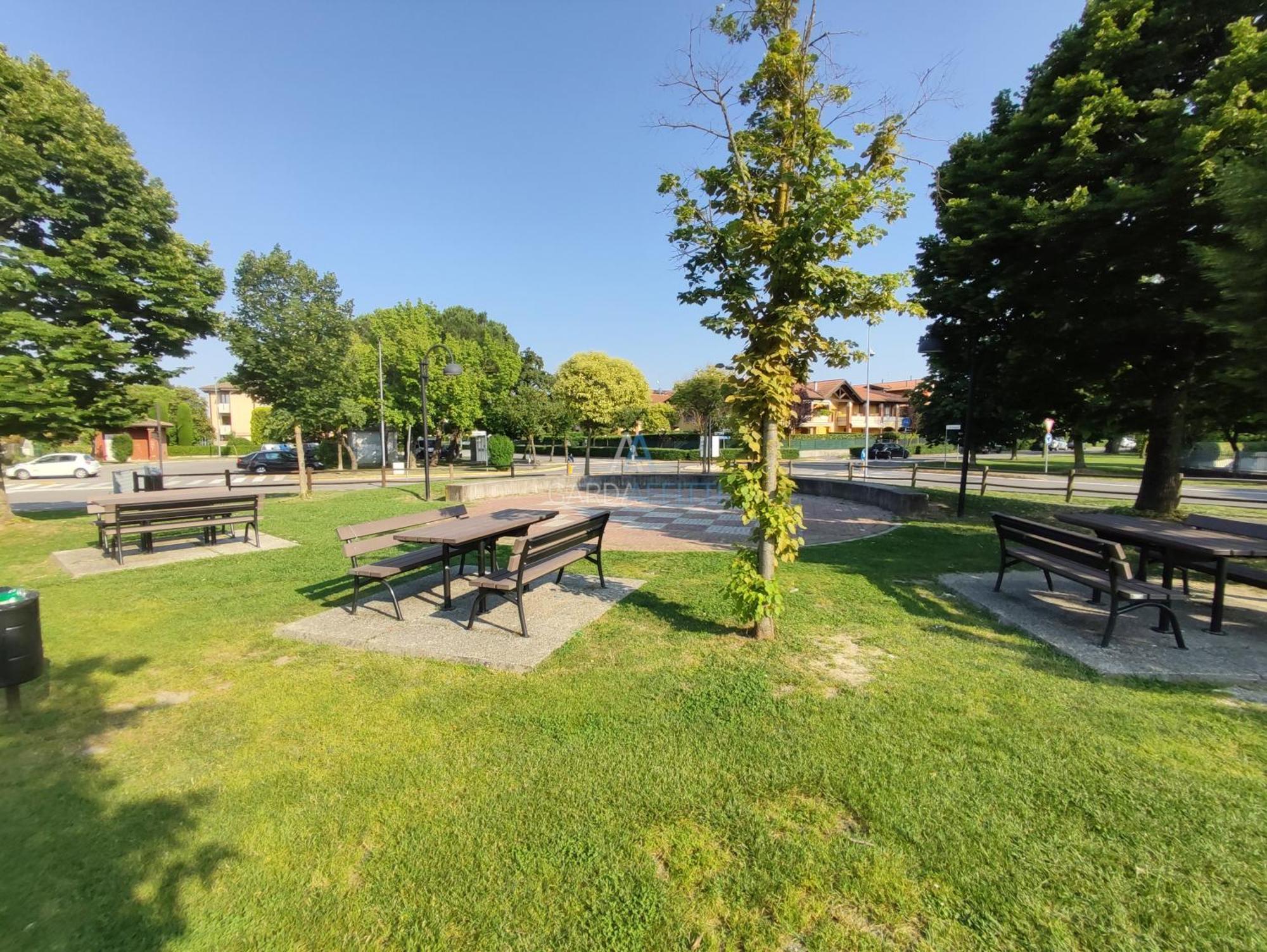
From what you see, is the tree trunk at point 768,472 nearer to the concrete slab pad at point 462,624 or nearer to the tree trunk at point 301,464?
the concrete slab pad at point 462,624

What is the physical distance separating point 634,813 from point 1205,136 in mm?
10056

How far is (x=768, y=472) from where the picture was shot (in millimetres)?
4578

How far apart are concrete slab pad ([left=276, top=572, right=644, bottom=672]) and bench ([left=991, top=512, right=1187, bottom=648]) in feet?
14.4

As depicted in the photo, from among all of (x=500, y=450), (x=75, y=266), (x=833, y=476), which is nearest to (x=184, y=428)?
(x=500, y=450)

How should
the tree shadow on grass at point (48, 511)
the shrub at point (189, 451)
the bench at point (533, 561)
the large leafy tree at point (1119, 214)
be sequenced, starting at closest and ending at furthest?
the bench at point (533, 561) < the large leafy tree at point (1119, 214) < the tree shadow on grass at point (48, 511) < the shrub at point (189, 451)

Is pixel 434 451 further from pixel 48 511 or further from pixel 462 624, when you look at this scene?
pixel 462 624

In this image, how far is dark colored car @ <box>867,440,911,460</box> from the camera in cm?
4734

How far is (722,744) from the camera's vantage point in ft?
10.4

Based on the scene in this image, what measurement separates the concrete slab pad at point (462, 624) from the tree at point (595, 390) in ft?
118

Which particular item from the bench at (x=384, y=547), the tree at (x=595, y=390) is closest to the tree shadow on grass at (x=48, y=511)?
the bench at (x=384, y=547)

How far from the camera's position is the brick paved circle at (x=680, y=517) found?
9.94 m

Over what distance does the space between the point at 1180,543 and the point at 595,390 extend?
40.6 m

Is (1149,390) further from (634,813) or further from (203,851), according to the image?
(203,851)

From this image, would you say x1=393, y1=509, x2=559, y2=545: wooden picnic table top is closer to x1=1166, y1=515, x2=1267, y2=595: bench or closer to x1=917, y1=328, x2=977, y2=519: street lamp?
x1=1166, y1=515, x2=1267, y2=595: bench
